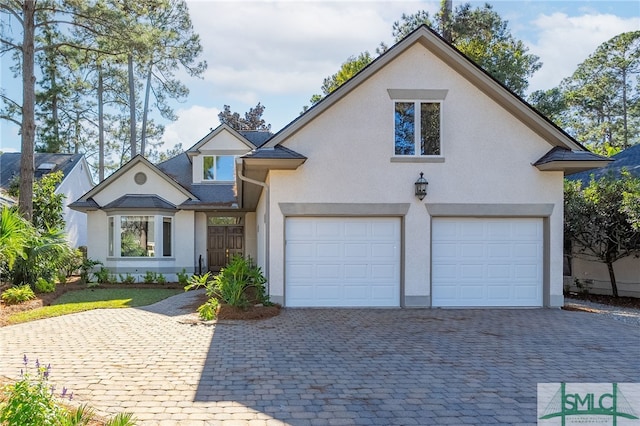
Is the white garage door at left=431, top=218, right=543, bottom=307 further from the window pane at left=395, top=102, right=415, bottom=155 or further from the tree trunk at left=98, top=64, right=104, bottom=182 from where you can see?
the tree trunk at left=98, top=64, right=104, bottom=182

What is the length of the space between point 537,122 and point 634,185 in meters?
3.60

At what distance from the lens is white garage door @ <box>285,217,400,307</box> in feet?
34.5

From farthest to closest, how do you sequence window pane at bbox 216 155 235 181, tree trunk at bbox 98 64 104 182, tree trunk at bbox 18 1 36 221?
1. tree trunk at bbox 98 64 104 182
2. window pane at bbox 216 155 235 181
3. tree trunk at bbox 18 1 36 221

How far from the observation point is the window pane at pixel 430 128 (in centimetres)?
1070

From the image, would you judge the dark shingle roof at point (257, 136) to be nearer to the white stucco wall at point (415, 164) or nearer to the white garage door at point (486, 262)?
the white stucco wall at point (415, 164)

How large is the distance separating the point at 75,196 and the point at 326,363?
23871 millimetres

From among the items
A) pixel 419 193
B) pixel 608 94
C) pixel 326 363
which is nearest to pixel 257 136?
pixel 419 193

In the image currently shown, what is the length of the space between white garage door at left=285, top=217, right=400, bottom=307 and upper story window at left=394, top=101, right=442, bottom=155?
1800 mm

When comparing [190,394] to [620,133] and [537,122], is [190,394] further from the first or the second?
[620,133]

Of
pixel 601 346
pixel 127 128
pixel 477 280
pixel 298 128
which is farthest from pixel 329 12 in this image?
pixel 127 128

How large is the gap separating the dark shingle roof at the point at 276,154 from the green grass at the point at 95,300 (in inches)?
204

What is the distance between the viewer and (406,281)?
10.5 m

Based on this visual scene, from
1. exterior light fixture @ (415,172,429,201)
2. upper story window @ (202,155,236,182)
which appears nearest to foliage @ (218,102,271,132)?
upper story window @ (202,155,236,182)

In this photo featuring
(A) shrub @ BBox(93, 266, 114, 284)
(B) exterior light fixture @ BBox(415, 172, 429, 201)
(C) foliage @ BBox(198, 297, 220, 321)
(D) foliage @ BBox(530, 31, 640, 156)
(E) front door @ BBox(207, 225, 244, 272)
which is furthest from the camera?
(D) foliage @ BBox(530, 31, 640, 156)
